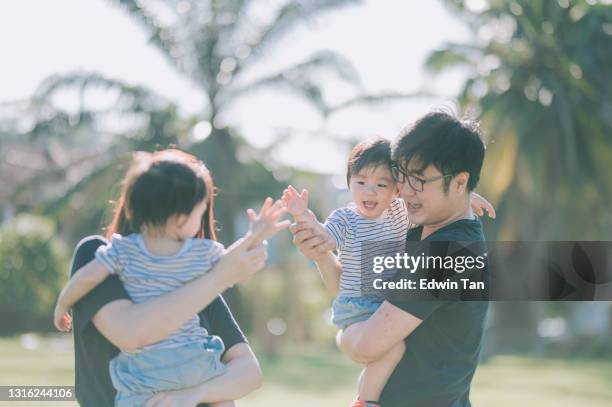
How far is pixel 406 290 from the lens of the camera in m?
2.64

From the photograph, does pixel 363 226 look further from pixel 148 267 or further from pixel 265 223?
pixel 148 267

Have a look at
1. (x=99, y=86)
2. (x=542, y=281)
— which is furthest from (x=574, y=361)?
(x=99, y=86)

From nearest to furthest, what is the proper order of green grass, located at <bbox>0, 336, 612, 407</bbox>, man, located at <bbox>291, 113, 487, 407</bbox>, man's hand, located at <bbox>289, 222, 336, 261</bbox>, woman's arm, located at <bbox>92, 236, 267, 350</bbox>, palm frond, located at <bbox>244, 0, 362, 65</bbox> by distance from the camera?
woman's arm, located at <bbox>92, 236, 267, 350</bbox>, man, located at <bbox>291, 113, 487, 407</bbox>, man's hand, located at <bbox>289, 222, 336, 261</bbox>, green grass, located at <bbox>0, 336, 612, 407</bbox>, palm frond, located at <bbox>244, 0, 362, 65</bbox>

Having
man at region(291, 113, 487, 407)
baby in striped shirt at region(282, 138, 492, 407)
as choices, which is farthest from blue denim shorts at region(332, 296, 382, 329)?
man at region(291, 113, 487, 407)

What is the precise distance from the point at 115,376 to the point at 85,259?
337 mm

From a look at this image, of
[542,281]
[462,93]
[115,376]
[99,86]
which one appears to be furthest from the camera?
[542,281]

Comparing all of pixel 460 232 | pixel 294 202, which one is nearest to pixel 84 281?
pixel 294 202

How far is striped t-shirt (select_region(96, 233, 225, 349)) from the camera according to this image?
2.48 meters

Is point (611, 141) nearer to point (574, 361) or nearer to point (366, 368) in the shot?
point (574, 361)

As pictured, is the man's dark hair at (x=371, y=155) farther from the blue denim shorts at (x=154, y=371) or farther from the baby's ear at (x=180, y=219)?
the blue denim shorts at (x=154, y=371)

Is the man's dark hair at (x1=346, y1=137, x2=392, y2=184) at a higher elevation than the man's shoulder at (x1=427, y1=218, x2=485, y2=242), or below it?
higher

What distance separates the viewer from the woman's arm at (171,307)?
2.37 meters

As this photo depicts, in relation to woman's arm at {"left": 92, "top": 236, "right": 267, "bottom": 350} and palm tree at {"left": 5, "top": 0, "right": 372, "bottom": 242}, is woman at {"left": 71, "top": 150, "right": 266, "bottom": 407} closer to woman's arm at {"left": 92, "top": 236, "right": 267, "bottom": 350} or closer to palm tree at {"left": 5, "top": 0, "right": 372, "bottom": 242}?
woman's arm at {"left": 92, "top": 236, "right": 267, "bottom": 350}

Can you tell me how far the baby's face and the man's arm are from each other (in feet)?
1.51
